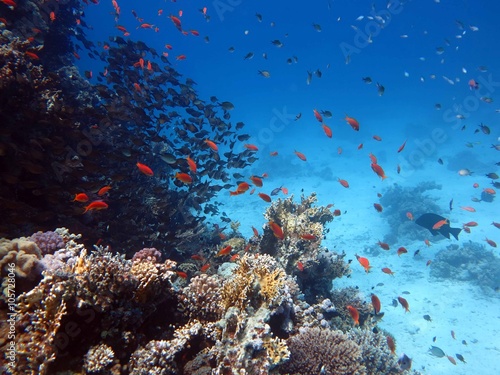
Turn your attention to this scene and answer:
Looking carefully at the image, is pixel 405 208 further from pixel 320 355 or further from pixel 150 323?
pixel 150 323

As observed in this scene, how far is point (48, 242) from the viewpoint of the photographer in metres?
4.22

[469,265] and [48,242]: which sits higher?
[469,265]

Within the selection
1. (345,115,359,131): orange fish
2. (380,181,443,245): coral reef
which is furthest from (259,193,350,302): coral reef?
(380,181,443,245): coral reef

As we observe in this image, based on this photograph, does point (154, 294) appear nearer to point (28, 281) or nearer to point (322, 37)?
point (28, 281)

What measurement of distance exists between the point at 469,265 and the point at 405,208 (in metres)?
6.59

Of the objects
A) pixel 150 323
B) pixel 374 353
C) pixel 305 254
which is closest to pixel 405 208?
pixel 374 353

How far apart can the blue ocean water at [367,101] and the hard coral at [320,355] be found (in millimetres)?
9133

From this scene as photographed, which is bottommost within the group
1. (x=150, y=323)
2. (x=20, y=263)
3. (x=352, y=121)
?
(x=150, y=323)

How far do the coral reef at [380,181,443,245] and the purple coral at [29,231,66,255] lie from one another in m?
20.3

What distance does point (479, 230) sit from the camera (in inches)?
781

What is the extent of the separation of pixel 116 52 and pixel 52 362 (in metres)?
11.6

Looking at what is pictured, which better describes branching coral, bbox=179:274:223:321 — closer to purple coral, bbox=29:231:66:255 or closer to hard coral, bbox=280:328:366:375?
hard coral, bbox=280:328:366:375

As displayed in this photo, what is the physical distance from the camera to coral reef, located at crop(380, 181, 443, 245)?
20.0m

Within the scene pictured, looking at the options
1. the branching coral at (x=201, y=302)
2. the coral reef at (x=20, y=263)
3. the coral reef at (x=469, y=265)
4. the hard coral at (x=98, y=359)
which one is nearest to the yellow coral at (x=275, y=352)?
the branching coral at (x=201, y=302)
